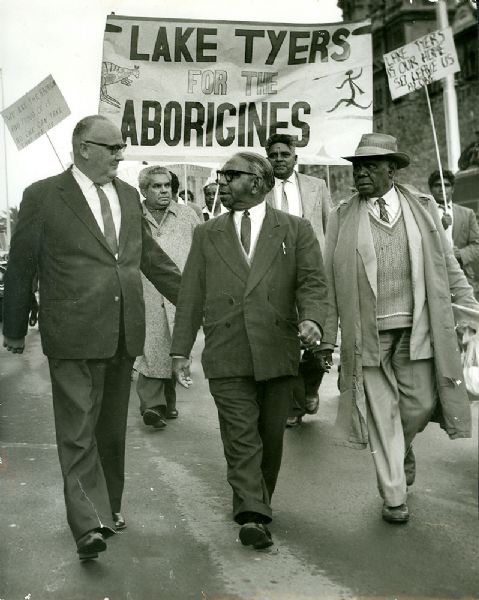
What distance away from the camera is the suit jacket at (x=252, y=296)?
454 centimetres

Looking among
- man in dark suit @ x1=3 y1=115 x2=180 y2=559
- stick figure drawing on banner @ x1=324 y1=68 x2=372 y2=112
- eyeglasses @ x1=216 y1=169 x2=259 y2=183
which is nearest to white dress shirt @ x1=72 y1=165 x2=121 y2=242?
man in dark suit @ x1=3 y1=115 x2=180 y2=559

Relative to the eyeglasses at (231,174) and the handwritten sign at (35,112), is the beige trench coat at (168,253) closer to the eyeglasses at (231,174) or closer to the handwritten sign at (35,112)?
the handwritten sign at (35,112)

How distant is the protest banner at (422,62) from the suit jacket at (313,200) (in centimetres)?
161

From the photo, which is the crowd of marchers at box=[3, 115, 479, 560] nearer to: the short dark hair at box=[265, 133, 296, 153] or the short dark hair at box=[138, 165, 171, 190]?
the short dark hair at box=[265, 133, 296, 153]

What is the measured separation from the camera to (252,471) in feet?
14.5

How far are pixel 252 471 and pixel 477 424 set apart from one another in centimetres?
187

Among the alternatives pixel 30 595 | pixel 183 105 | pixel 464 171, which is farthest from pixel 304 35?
pixel 30 595

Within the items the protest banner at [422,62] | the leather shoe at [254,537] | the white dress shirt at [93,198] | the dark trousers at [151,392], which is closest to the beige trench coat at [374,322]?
the leather shoe at [254,537]

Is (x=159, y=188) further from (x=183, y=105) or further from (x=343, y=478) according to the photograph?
(x=343, y=478)

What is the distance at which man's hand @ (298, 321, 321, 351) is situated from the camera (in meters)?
4.46

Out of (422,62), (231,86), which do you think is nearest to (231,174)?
(231,86)

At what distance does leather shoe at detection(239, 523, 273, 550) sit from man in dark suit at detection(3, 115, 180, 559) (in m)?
0.60

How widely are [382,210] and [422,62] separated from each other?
146 inches

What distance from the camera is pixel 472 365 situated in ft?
16.9
